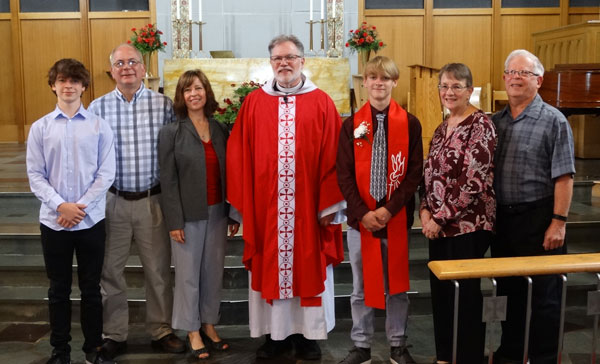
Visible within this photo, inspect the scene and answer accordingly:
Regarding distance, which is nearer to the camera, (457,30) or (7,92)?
(457,30)

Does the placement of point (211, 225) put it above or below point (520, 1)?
below

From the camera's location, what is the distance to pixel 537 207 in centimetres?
307

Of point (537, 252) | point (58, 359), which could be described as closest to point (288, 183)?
point (537, 252)

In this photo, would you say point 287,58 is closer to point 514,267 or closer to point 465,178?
point 465,178

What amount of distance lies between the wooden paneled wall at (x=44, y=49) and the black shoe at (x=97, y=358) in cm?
704

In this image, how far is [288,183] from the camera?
335 centimetres

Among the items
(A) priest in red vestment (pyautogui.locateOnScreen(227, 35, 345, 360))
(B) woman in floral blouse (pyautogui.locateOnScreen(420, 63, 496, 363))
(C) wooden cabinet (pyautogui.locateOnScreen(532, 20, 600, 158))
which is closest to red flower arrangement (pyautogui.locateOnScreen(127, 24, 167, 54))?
(C) wooden cabinet (pyautogui.locateOnScreen(532, 20, 600, 158))

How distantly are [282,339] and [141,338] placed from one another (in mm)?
918

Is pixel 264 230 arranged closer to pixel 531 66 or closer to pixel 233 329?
pixel 233 329

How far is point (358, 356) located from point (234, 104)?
4.63m

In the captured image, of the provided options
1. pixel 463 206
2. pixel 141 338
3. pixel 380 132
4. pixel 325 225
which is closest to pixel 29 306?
pixel 141 338

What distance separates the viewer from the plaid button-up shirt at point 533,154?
3.02 metres

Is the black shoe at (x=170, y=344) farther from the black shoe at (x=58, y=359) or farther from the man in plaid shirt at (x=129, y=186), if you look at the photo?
the black shoe at (x=58, y=359)

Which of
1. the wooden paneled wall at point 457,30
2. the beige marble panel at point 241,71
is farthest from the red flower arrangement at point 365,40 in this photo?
the wooden paneled wall at point 457,30
